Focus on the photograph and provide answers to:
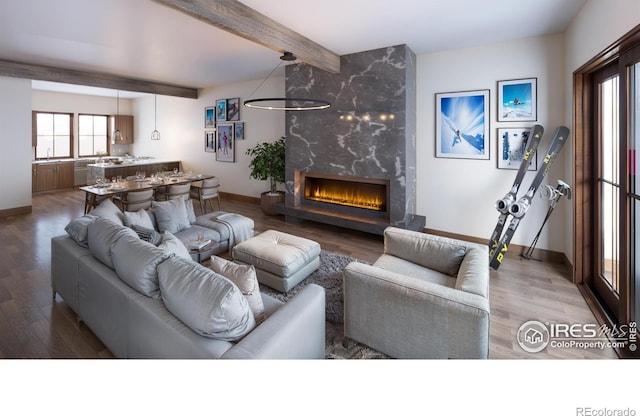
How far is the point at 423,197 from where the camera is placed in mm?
5027

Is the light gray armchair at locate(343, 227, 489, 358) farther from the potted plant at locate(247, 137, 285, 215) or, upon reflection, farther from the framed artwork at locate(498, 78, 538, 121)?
the potted plant at locate(247, 137, 285, 215)

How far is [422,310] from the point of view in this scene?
1917 mm

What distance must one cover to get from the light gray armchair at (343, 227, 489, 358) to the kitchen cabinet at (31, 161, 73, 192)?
31.8 ft

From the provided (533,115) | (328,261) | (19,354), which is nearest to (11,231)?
(19,354)

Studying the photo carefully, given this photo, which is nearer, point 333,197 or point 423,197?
point 423,197

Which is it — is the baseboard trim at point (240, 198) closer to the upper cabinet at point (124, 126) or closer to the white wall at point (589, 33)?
the upper cabinet at point (124, 126)

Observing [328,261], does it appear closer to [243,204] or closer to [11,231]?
[243,204]

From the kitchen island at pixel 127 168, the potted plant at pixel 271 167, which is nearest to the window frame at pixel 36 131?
the kitchen island at pixel 127 168

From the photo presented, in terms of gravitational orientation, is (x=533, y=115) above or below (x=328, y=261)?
above

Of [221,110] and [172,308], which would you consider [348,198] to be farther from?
[221,110]

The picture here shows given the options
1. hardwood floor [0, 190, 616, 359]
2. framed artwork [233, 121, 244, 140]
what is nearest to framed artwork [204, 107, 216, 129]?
framed artwork [233, 121, 244, 140]

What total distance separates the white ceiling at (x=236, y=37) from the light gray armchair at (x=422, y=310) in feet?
8.55

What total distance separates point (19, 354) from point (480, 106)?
5348 millimetres

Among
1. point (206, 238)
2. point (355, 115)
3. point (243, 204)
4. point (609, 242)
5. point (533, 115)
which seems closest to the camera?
point (609, 242)
